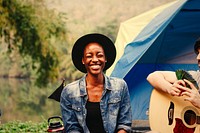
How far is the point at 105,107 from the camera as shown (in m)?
2.56

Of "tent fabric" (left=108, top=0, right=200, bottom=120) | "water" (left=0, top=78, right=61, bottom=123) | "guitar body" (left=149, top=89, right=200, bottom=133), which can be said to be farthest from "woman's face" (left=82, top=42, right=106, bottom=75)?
"water" (left=0, top=78, right=61, bottom=123)

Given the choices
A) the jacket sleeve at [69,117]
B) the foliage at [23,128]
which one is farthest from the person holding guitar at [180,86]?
the foliage at [23,128]

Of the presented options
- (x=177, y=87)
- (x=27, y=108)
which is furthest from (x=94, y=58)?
(x=27, y=108)

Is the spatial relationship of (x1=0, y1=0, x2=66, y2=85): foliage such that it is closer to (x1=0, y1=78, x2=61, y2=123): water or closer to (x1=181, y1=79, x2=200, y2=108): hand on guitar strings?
(x1=0, y1=78, x2=61, y2=123): water

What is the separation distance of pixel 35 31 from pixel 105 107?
820cm

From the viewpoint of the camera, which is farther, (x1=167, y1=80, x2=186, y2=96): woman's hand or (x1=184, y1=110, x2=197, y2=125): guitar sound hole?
(x1=184, y1=110, x2=197, y2=125): guitar sound hole

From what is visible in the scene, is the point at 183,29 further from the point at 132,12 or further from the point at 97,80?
the point at 132,12

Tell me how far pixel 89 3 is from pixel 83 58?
5261cm

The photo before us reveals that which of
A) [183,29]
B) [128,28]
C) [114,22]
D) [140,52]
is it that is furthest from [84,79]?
[114,22]

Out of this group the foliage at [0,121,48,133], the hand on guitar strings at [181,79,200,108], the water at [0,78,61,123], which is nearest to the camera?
the hand on guitar strings at [181,79,200,108]

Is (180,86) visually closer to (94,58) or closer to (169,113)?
(169,113)

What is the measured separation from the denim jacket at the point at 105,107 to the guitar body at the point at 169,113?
30 cm

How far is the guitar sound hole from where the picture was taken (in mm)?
2789

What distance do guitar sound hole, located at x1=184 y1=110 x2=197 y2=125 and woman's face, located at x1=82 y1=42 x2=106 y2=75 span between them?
62 centimetres
